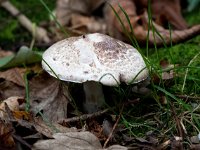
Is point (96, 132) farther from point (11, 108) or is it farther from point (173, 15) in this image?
point (173, 15)

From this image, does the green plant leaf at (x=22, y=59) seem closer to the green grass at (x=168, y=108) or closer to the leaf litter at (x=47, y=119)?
A: the leaf litter at (x=47, y=119)

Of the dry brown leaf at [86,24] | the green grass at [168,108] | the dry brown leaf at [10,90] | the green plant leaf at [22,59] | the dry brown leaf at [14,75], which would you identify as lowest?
the green grass at [168,108]

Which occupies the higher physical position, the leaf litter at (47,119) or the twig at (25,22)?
the twig at (25,22)

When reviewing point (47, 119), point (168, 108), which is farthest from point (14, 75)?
point (168, 108)

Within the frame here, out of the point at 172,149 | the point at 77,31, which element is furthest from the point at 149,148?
the point at 77,31

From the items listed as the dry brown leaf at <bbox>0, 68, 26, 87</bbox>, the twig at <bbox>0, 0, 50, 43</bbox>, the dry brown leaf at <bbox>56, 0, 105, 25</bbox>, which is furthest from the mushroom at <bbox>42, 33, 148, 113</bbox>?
the dry brown leaf at <bbox>56, 0, 105, 25</bbox>

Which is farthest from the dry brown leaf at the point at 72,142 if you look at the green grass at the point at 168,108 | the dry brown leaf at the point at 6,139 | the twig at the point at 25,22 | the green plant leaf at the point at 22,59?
the twig at the point at 25,22
